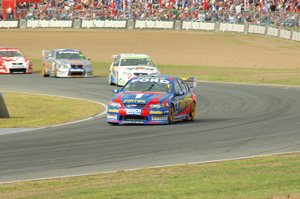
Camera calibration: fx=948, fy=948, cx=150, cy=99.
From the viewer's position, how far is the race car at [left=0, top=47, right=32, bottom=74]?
43500 millimetres

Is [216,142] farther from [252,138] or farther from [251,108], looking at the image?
[251,108]

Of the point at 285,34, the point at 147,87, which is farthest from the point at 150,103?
the point at 285,34

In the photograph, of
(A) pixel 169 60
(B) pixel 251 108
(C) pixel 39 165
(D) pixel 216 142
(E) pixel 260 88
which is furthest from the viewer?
(A) pixel 169 60

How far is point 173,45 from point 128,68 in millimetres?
24523

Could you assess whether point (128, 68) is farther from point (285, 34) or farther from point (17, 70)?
point (285, 34)

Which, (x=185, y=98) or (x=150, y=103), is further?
(x=185, y=98)

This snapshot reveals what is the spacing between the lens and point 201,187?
38.0 ft

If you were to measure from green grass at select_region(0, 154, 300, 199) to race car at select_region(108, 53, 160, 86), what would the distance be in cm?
2065

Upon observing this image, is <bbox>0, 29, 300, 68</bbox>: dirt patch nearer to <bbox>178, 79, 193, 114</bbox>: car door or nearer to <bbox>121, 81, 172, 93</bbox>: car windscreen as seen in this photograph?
<bbox>178, 79, 193, 114</bbox>: car door

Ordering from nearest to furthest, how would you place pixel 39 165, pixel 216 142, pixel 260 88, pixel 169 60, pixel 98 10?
1. pixel 39 165
2. pixel 216 142
3. pixel 260 88
4. pixel 169 60
5. pixel 98 10

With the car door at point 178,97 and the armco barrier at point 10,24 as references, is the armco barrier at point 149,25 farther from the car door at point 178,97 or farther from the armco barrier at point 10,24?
the car door at point 178,97

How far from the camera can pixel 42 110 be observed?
2705 centimetres

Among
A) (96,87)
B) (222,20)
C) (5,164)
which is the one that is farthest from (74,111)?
(222,20)

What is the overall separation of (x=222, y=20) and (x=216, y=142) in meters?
48.6
